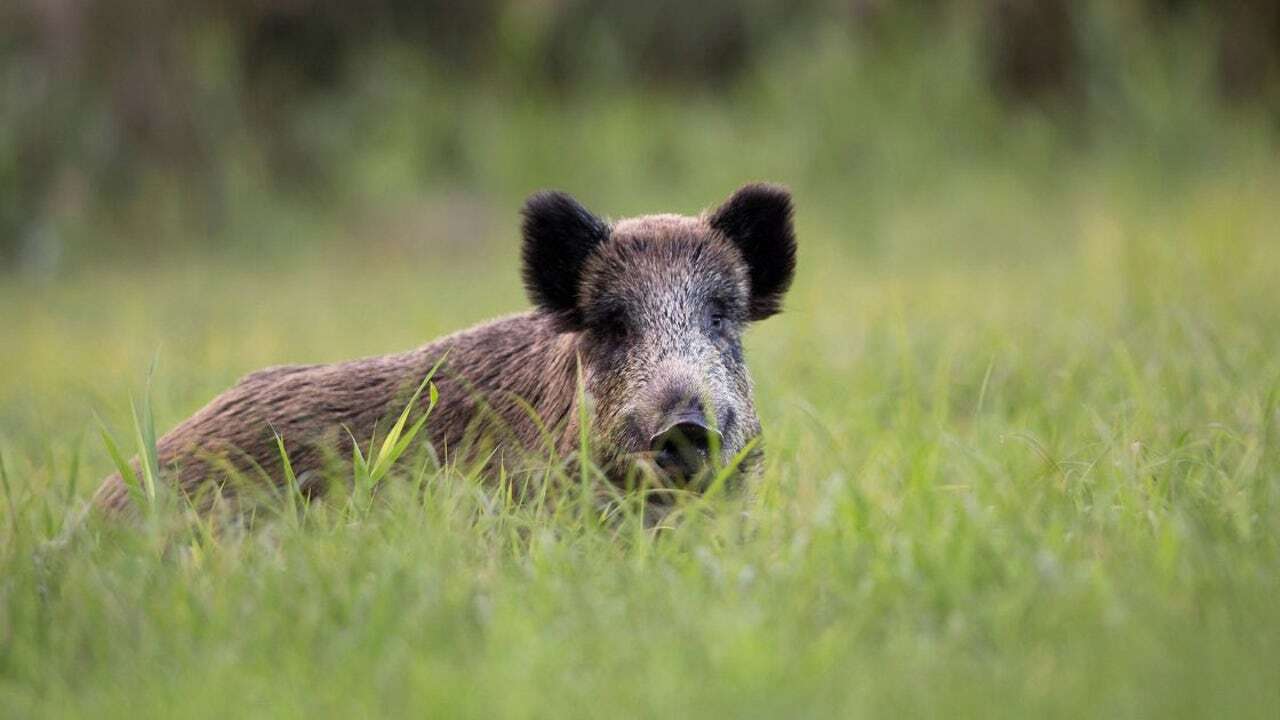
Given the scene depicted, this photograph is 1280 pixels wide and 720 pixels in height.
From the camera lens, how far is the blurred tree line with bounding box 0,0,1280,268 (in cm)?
1440

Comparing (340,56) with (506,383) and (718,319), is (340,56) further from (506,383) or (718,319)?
(718,319)

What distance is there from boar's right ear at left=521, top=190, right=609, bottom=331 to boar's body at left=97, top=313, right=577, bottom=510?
4.7 inches

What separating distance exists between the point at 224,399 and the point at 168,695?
2.33 meters

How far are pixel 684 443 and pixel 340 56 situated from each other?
13.7 meters

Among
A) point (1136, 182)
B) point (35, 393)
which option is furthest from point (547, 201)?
point (1136, 182)

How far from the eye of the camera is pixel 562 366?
4.82 meters

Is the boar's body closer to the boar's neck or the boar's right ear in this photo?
the boar's neck

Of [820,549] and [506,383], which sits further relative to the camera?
[506,383]

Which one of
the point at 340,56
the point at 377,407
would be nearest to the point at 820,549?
the point at 377,407

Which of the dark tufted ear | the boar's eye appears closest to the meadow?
the boar's eye

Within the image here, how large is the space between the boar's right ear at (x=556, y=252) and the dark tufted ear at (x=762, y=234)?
1.71ft

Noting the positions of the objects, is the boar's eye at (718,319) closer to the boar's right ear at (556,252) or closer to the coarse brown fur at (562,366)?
the coarse brown fur at (562,366)

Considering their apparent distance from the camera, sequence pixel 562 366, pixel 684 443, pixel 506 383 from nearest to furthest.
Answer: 1. pixel 684 443
2. pixel 562 366
3. pixel 506 383

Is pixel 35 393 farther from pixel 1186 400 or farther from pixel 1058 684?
pixel 1058 684
